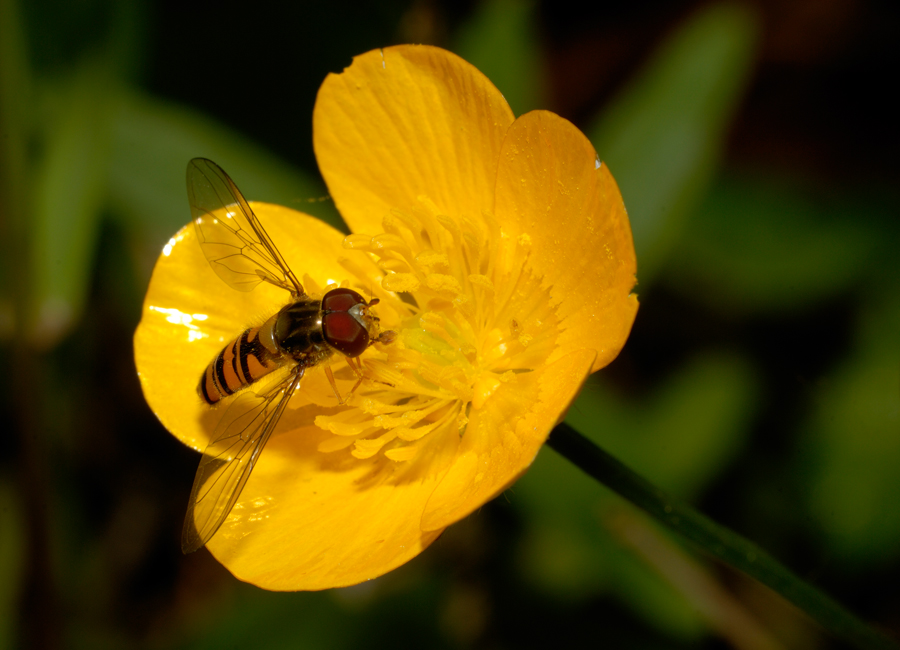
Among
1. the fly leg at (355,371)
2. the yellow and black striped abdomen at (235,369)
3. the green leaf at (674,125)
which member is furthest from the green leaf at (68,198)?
the green leaf at (674,125)

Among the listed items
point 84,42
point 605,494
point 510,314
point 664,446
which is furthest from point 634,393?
point 84,42

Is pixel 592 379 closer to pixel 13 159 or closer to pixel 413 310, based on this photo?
pixel 413 310

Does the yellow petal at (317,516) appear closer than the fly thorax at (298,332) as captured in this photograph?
Yes

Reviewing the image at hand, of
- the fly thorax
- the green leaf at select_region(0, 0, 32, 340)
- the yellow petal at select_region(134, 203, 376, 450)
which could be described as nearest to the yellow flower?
the yellow petal at select_region(134, 203, 376, 450)

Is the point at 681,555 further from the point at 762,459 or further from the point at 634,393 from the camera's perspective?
the point at 634,393

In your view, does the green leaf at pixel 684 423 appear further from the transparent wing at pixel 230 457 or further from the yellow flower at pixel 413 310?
the transparent wing at pixel 230 457

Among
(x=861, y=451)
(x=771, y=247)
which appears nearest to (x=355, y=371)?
(x=861, y=451)
